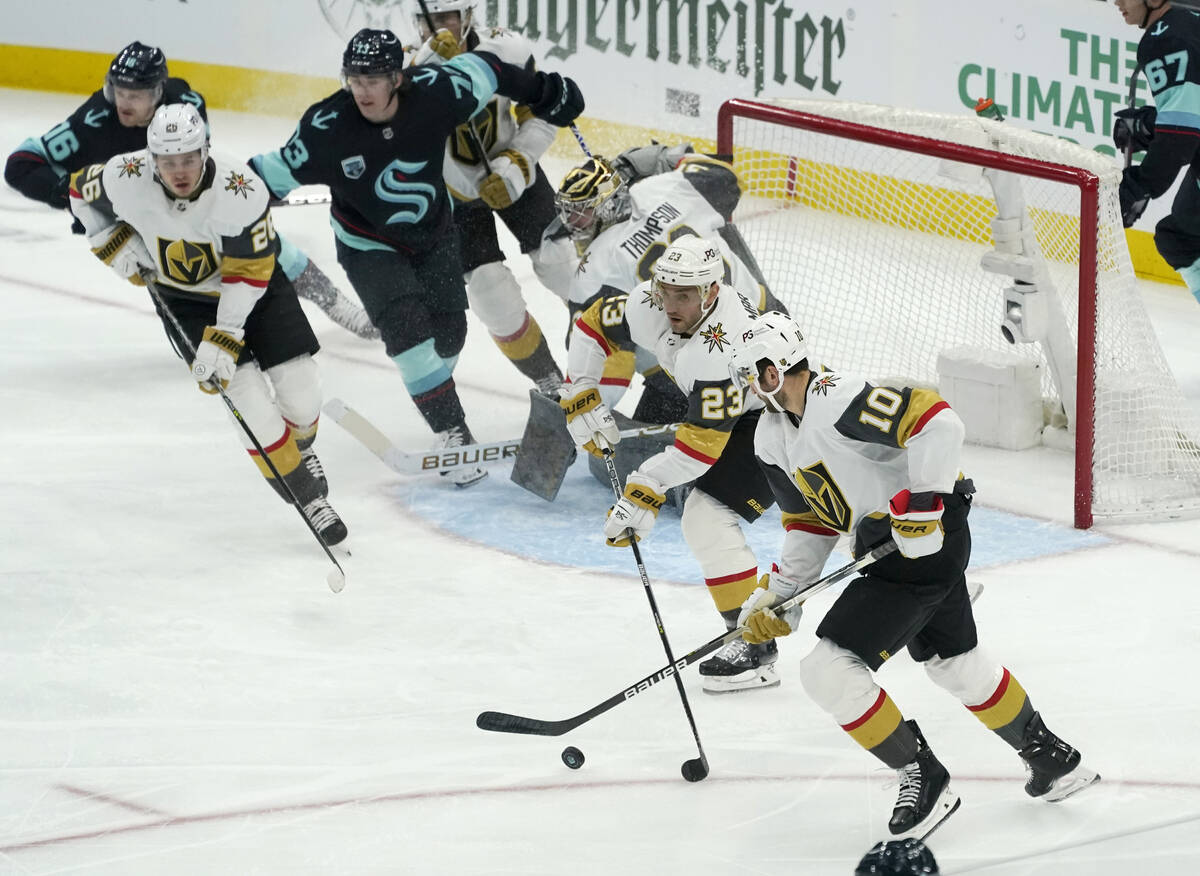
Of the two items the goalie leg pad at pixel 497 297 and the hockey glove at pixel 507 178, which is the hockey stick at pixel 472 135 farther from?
the goalie leg pad at pixel 497 297

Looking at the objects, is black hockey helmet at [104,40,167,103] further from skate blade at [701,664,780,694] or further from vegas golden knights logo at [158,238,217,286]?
skate blade at [701,664,780,694]

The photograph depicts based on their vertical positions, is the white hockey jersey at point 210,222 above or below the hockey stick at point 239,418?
above

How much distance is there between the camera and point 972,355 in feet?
17.3

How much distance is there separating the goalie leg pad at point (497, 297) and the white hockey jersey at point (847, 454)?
2278 mm

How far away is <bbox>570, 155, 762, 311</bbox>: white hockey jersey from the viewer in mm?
4422

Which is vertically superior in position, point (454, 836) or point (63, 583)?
point (454, 836)

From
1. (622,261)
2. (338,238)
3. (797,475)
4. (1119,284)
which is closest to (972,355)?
(1119,284)

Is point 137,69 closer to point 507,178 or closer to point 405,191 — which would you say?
point 405,191

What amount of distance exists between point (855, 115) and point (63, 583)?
2.52 meters

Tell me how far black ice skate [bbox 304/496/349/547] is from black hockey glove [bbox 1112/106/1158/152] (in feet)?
8.54

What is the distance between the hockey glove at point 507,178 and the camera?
529 cm

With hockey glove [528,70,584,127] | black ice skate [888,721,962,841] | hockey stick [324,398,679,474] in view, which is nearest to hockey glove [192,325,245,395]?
hockey stick [324,398,679,474]

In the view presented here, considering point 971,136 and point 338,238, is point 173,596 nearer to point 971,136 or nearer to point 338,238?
point 338,238

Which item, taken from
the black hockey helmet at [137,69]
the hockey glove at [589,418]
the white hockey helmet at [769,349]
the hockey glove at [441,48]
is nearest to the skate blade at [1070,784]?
the white hockey helmet at [769,349]
